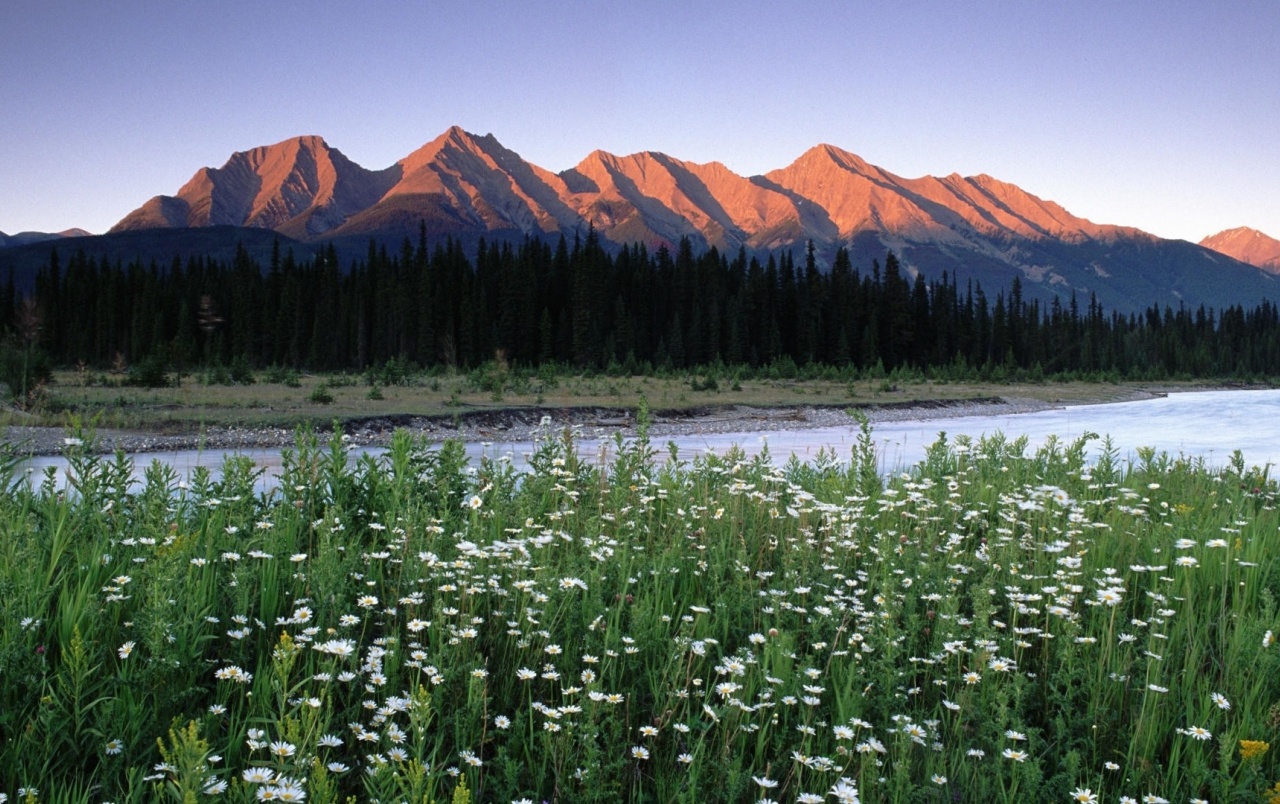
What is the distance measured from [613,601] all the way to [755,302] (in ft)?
304

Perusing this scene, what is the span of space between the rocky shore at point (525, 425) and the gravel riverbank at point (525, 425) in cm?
2

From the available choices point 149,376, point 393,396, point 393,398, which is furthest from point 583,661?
point 149,376

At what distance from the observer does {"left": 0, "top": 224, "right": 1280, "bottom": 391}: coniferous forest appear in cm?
8944

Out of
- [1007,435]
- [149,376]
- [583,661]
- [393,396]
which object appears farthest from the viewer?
[149,376]

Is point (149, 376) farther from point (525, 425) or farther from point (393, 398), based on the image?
point (525, 425)

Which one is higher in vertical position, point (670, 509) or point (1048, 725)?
point (670, 509)

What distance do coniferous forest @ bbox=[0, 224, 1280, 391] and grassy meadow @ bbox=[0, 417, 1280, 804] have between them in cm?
7346

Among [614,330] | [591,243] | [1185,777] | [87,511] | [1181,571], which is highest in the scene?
[591,243]

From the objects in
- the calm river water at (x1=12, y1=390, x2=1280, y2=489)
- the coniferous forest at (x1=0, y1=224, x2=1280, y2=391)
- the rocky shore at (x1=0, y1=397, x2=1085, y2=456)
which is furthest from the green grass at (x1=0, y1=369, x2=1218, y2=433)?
the coniferous forest at (x1=0, y1=224, x2=1280, y2=391)

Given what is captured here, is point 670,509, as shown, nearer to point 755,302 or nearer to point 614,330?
point 614,330

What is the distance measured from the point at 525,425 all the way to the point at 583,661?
25.9 m

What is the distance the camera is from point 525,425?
98.9 feet

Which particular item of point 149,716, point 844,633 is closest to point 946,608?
point 844,633

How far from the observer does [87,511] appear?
18.8 feet
